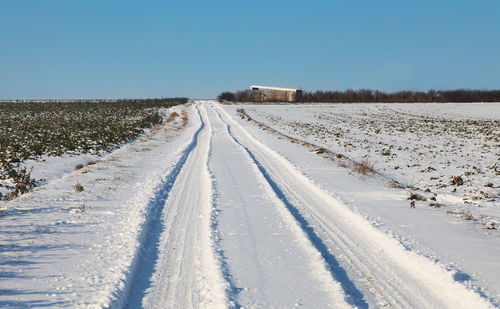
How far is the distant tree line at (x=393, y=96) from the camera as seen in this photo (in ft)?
305

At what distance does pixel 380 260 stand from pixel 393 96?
104783 mm

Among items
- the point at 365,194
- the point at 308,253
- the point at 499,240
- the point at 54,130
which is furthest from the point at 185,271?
the point at 54,130

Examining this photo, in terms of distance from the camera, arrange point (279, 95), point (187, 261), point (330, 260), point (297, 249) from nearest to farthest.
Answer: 1. point (187, 261)
2. point (330, 260)
3. point (297, 249)
4. point (279, 95)

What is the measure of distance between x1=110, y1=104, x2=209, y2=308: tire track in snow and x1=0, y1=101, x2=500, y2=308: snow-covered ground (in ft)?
0.08

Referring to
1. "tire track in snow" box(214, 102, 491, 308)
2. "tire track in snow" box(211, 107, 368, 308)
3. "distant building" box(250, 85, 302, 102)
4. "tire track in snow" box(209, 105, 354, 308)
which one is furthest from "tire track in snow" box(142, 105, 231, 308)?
"distant building" box(250, 85, 302, 102)

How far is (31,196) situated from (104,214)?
250 centimetres

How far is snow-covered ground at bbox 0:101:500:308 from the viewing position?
14.6 feet

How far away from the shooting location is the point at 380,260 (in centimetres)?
555

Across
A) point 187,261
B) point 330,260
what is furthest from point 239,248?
point 330,260

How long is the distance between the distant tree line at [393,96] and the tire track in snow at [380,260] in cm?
9184

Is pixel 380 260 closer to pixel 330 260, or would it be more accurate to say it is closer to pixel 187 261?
pixel 330 260

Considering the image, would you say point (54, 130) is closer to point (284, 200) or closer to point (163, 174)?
point (163, 174)

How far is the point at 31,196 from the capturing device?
8.84 metres

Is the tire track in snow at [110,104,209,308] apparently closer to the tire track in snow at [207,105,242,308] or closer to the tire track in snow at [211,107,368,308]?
the tire track in snow at [207,105,242,308]
